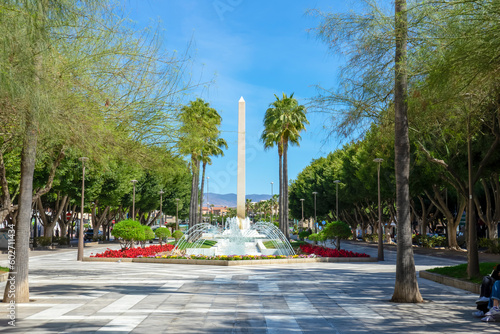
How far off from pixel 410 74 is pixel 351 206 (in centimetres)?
5495

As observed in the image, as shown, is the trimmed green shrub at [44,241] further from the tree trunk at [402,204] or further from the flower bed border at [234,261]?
the tree trunk at [402,204]

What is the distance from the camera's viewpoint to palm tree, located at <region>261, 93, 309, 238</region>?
44844mm

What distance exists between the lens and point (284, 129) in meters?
45.8

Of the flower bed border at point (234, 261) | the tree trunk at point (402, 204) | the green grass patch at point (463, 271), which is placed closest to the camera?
the tree trunk at point (402, 204)

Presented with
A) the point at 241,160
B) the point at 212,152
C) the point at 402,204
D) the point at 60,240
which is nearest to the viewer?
the point at 402,204

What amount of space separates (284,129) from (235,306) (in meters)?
35.2

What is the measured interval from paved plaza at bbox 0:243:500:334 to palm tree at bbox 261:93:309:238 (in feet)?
88.8

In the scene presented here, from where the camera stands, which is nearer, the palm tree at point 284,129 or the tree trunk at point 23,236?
the tree trunk at point 23,236

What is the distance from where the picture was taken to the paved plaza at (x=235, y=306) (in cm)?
884

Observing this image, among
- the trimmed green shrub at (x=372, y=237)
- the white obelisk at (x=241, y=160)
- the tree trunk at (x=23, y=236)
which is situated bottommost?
the trimmed green shrub at (x=372, y=237)

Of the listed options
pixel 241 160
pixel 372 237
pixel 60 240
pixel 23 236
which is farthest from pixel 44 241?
pixel 372 237

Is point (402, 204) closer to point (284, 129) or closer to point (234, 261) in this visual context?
point (234, 261)

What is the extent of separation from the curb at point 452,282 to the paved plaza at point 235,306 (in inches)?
10.8

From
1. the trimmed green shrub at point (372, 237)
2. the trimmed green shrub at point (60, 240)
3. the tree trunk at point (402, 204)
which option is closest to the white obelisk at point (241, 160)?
the trimmed green shrub at point (60, 240)
